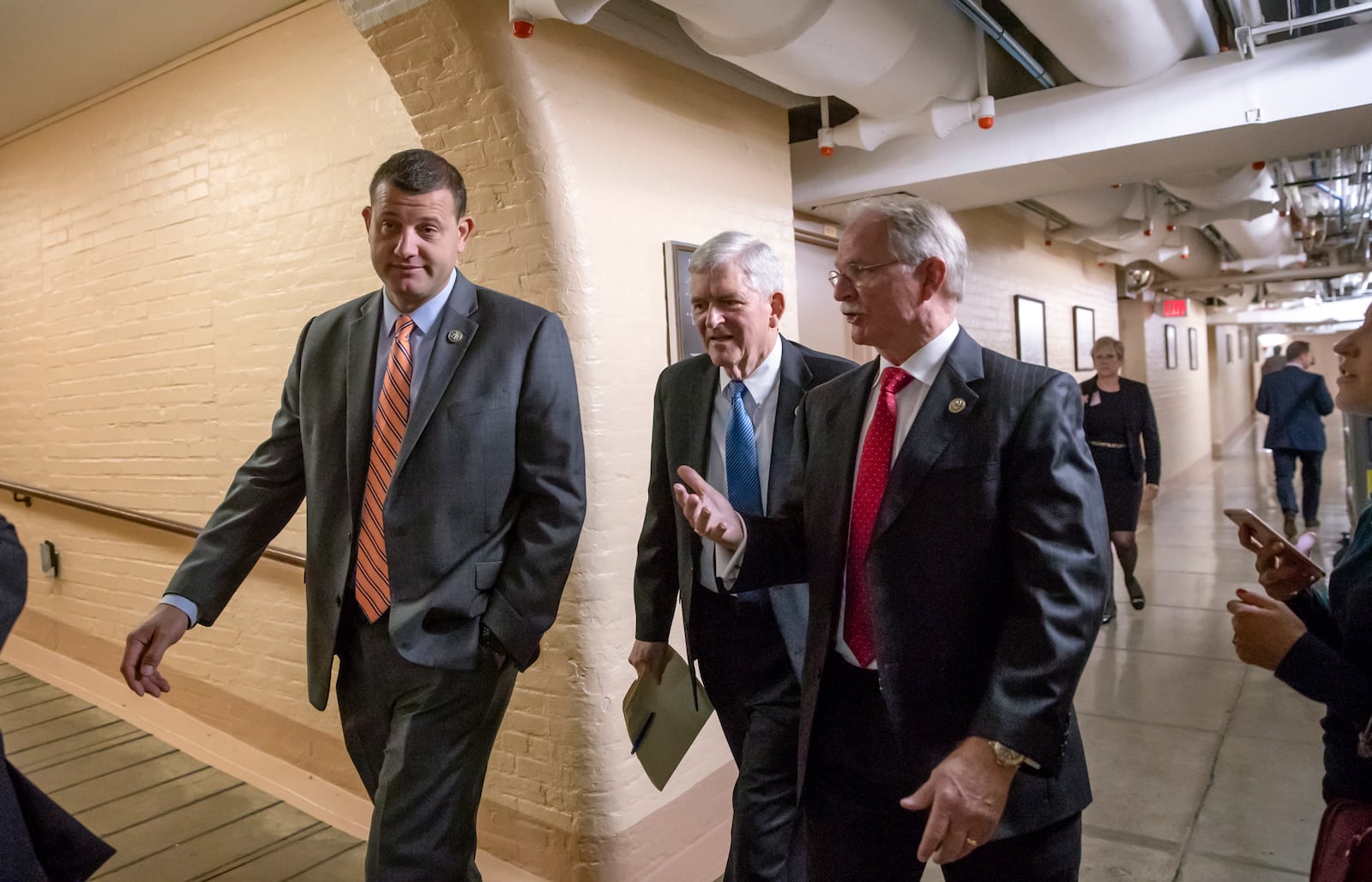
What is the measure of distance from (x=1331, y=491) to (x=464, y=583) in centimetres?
1315

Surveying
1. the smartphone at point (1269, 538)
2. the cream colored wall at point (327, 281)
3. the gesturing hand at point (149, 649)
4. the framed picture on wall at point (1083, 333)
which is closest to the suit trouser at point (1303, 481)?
the framed picture on wall at point (1083, 333)

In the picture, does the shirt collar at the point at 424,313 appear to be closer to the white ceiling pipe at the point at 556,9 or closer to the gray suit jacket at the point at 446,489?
the gray suit jacket at the point at 446,489

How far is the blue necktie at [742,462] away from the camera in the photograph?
2160 millimetres

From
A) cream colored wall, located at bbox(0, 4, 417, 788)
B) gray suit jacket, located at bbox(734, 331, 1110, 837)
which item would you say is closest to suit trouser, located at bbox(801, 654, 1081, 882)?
gray suit jacket, located at bbox(734, 331, 1110, 837)

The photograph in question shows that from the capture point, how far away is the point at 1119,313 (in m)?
10.8

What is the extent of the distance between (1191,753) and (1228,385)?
19736 mm

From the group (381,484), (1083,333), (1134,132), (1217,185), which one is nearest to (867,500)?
(381,484)

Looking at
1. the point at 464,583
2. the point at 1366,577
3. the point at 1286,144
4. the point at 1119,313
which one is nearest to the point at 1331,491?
the point at 1119,313

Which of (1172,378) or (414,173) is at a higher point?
(414,173)

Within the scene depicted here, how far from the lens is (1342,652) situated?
154 cm

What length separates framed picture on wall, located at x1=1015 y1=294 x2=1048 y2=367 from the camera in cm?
690

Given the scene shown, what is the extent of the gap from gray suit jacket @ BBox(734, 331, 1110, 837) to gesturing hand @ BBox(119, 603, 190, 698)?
4.59ft

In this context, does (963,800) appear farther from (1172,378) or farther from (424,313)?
(1172,378)

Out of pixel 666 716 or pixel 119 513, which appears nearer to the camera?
pixel 666 716
